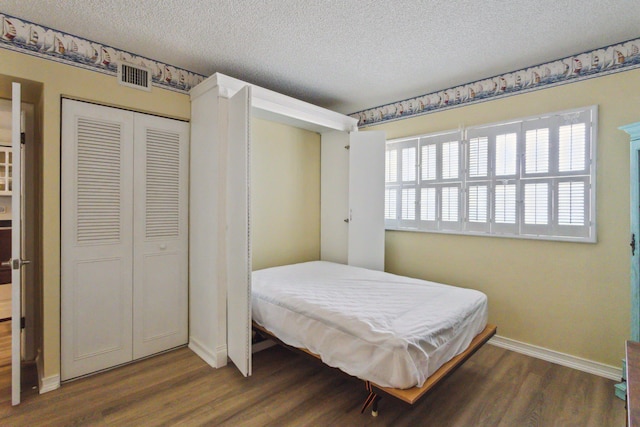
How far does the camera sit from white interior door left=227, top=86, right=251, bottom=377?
2.37 meters

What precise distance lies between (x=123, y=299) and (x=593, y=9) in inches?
157

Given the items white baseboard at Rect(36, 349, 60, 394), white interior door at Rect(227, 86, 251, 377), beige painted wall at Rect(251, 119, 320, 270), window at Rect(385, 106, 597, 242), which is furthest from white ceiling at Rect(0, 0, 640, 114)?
white baseboard at Rect(36, 349, 60, 394)

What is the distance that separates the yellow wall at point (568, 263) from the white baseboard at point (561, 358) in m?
0.04

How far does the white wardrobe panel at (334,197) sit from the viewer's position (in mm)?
3945

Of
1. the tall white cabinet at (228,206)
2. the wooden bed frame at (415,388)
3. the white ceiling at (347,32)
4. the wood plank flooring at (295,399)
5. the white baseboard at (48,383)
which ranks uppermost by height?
the white ceiling at (347,32)

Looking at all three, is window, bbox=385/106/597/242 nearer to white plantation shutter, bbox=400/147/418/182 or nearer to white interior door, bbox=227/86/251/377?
white plantation shutter, bbox=400/147/418/182

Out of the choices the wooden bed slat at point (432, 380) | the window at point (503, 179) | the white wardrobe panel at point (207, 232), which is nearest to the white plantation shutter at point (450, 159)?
the window at point (503, 179)

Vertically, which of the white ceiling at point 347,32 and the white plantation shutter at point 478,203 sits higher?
the white ceiling at point 347,32

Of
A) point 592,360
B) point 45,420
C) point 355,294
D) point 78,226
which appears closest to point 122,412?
point 45,420

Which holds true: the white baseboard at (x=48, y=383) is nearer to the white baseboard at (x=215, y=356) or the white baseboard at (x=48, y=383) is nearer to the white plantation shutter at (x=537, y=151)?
the white baseboard at (x=215, y=356)

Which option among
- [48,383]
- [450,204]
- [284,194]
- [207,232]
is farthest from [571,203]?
[48,383]

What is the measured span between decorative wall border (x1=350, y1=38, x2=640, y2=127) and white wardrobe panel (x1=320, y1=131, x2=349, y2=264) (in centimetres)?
62

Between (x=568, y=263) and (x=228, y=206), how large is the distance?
2.91m

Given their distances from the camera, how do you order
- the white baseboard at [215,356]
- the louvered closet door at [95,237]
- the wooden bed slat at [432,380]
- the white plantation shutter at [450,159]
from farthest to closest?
the white plantation shutter at [450,159] → the white baseboard at [215,356] → the louvered closet door at [95,237] → the wooden bed slat at [432,380]
